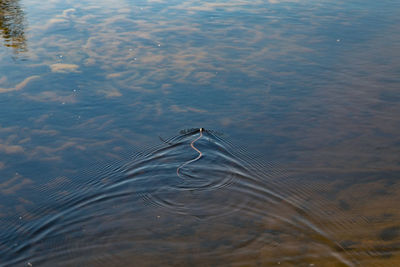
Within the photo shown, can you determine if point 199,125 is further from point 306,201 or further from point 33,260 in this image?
point 33,260

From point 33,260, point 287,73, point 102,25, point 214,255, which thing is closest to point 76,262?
point 33,260

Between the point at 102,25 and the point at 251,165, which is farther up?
the point at 102,25

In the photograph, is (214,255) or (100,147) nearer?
(214,255)

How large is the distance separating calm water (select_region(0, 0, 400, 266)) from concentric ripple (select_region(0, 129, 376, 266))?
0.7 inches

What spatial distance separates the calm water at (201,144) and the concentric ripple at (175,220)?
2cm

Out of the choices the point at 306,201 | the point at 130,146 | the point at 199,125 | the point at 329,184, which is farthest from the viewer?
the point at 199,125

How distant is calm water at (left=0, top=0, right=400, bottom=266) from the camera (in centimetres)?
492

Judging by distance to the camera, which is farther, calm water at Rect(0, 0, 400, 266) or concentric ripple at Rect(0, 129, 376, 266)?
calm water at Rect(0, 0, 400, 266)

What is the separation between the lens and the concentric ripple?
473 cm

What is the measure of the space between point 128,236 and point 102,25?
28.4 feet

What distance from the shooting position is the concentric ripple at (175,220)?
473 cm

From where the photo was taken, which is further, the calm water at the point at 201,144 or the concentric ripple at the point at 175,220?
the calm water at the point at 201,144

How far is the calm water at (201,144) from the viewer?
16.1ft

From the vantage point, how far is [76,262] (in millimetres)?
4680
